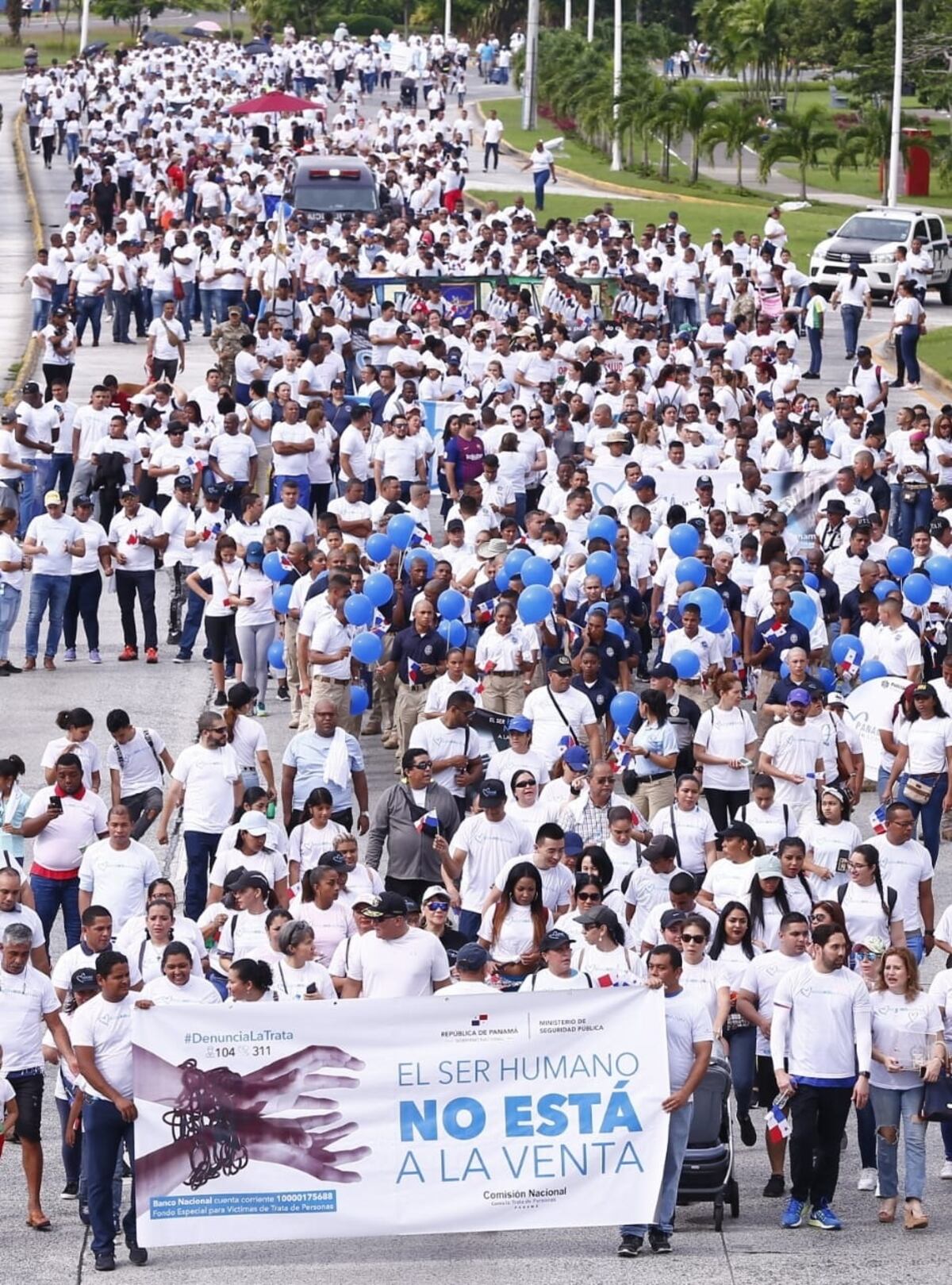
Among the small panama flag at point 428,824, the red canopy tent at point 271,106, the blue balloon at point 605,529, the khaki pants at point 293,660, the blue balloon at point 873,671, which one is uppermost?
the red canopy tent at point 271,106

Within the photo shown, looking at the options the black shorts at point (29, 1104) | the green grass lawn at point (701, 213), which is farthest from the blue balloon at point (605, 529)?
the green grass lawn at point (701, 213)

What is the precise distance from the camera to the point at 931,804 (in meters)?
15.7

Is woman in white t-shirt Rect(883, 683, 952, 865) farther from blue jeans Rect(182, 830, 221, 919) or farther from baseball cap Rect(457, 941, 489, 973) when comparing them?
baseball cap Rect(457, 941, 489, 973)

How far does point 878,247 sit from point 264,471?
54.8 ft

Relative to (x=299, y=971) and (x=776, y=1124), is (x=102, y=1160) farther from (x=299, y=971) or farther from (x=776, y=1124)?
(x=776, y=1124)

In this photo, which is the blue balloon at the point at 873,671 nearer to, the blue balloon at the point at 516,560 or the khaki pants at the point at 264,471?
the blue balloon at the point at 516,560

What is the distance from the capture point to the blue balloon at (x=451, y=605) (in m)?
17.4

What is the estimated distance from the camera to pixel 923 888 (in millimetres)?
13445

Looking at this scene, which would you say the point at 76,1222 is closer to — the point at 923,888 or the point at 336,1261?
the point at 336,1261

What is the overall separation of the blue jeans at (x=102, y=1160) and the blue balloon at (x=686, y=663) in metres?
6.99

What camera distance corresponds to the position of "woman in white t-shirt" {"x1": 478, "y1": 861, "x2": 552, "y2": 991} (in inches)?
494

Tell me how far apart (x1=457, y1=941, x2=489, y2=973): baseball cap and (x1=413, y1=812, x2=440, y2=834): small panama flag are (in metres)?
2.67

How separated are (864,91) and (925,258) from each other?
33.6 m

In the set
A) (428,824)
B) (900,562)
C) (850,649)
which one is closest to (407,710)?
(850,649)
